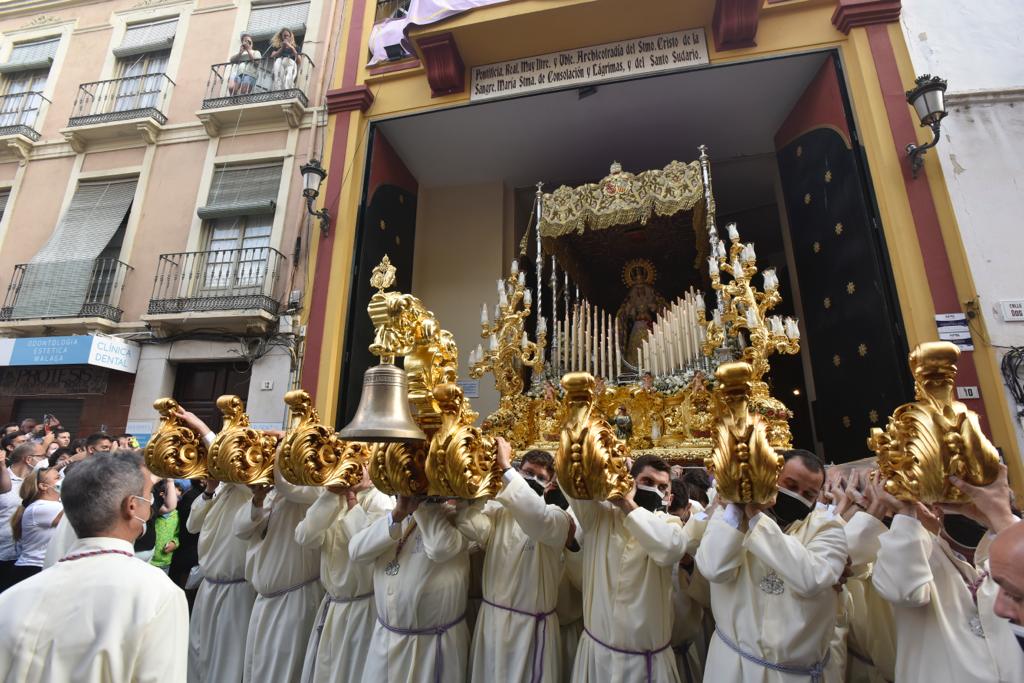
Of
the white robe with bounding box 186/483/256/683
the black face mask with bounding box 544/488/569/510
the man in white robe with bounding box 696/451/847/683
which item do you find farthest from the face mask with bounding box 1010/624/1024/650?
the white robe with bounding box 186/483/256/683

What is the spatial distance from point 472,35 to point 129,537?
6.56m

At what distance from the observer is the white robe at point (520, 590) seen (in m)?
2.43

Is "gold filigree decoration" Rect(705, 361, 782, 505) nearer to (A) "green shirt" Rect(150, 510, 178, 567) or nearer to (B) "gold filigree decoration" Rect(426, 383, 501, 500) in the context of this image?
(B) "gold filigree decoration" Rect(426, 383, 501, 500)

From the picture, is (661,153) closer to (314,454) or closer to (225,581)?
(314,454)

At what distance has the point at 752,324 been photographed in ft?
16.4

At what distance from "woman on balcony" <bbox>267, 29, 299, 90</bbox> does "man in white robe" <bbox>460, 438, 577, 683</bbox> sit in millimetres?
7608

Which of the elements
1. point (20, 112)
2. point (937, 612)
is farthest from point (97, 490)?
point (20, 112)

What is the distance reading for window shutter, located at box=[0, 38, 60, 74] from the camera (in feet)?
31.4

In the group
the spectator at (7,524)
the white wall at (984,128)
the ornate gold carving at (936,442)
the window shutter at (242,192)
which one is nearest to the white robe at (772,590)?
the ornate gold carving at (936,442)

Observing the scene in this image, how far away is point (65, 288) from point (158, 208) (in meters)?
1.68

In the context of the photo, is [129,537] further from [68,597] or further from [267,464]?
[267,464]

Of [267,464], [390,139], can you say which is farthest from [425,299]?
[267,464]

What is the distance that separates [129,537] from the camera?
1.69 meters

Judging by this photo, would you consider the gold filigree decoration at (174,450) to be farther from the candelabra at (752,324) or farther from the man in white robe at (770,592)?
the candelabra at (752,324)
